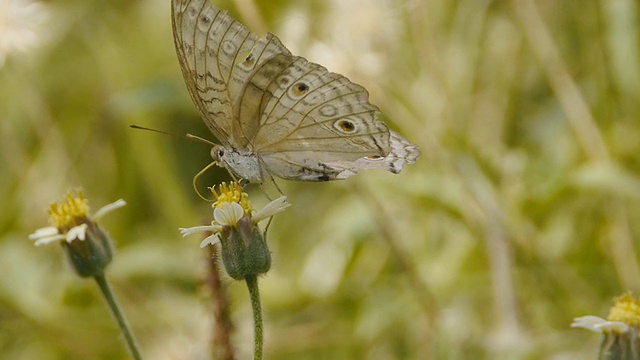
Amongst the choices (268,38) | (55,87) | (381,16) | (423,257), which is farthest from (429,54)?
(55,87)

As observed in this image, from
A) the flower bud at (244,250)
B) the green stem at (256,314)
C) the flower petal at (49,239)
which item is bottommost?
the green stem at (256,314)

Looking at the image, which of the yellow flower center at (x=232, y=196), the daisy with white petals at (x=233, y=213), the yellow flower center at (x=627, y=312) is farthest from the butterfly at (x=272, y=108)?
the yellow flower center at (x=627, y=312)

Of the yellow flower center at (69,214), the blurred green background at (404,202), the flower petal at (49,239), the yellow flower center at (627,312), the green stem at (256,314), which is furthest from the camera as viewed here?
the blurred green background at (404,202)

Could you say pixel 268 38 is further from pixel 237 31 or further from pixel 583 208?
pixel 583 208

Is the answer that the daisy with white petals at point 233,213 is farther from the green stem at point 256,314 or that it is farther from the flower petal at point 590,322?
the flower petal at point 590,322

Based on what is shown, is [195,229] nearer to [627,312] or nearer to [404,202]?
[627,312]

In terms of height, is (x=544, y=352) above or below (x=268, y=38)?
below
